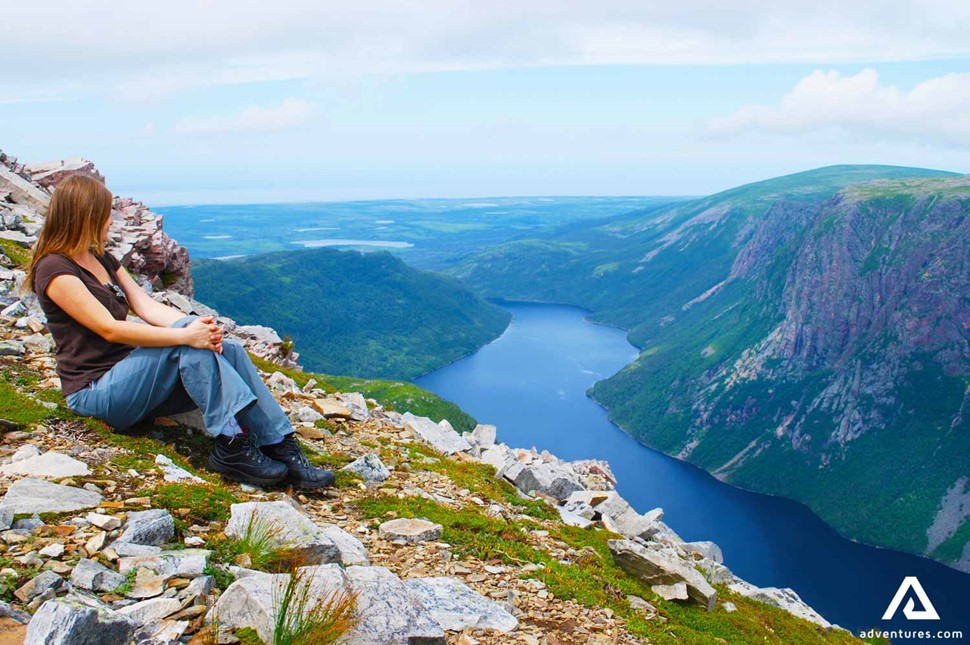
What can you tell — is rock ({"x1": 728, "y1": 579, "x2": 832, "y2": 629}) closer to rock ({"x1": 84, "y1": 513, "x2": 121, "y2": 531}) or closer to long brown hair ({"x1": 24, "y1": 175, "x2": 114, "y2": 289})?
rock ({"x1": 84, "y1": 513, "x2": 121, "y2": 531})

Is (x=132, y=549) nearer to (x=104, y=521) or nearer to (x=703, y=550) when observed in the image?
(x=104, y=521)

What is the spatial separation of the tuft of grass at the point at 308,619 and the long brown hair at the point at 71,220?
6.68 meters

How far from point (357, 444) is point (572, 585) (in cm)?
711

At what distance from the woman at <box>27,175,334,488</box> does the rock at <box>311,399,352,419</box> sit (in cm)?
675

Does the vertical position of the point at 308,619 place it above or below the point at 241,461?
above

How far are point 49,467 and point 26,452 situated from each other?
0.81 metres

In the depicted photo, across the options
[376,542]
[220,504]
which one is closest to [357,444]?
[376,542]

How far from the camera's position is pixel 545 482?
20.9 meters

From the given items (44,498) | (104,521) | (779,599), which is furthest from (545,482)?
(44,498)

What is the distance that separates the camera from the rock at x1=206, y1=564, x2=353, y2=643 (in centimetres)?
695

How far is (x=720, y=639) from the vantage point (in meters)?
12.5

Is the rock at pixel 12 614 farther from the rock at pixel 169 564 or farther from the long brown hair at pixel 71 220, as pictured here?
the long brown hair at pixel 71 220

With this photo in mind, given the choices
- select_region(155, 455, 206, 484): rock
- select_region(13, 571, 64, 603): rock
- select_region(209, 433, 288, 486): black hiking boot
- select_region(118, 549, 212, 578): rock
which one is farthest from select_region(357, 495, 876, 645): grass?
select_region(13, 571, 64, 603): rock

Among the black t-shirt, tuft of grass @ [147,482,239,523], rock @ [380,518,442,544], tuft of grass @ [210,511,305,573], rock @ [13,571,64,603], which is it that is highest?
the black t-shirt
